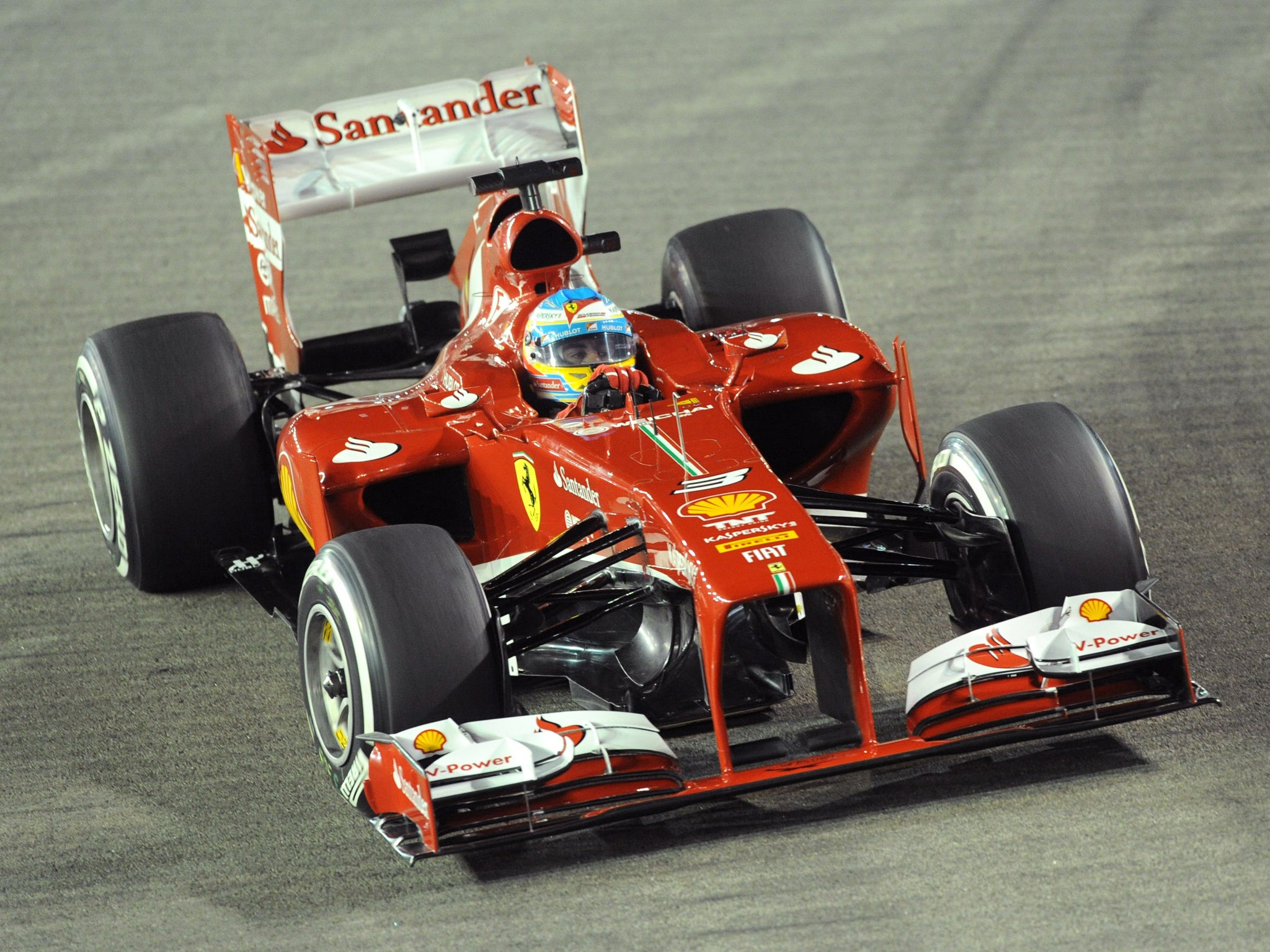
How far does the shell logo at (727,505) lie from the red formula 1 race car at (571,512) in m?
0.02

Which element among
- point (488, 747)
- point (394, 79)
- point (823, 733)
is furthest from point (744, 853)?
point (394, 79)

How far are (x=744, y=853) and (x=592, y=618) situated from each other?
82cm

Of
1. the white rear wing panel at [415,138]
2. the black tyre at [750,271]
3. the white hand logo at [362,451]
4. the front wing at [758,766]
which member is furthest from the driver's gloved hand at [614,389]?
the white rear wing panel at [415,138]

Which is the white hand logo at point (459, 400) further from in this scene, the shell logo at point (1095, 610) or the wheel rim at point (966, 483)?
the shell logo at point (1095, 610)

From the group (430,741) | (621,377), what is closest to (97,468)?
(621,377)

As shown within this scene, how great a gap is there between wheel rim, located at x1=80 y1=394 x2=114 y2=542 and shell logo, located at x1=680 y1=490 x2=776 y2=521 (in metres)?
2.82

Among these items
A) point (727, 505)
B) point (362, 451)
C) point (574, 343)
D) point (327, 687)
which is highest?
point (574, 343)

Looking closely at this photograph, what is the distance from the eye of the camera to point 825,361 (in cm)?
601

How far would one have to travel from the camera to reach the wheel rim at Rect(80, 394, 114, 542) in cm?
690

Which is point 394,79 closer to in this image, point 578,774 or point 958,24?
point 958,24

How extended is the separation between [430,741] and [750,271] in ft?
10.8

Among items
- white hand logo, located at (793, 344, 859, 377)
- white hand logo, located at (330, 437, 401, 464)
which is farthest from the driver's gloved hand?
white hand logo, located at (330, 437, 401, 464)

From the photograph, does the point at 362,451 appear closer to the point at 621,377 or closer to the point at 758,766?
the point at 621,377

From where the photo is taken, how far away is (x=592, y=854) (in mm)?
4797
